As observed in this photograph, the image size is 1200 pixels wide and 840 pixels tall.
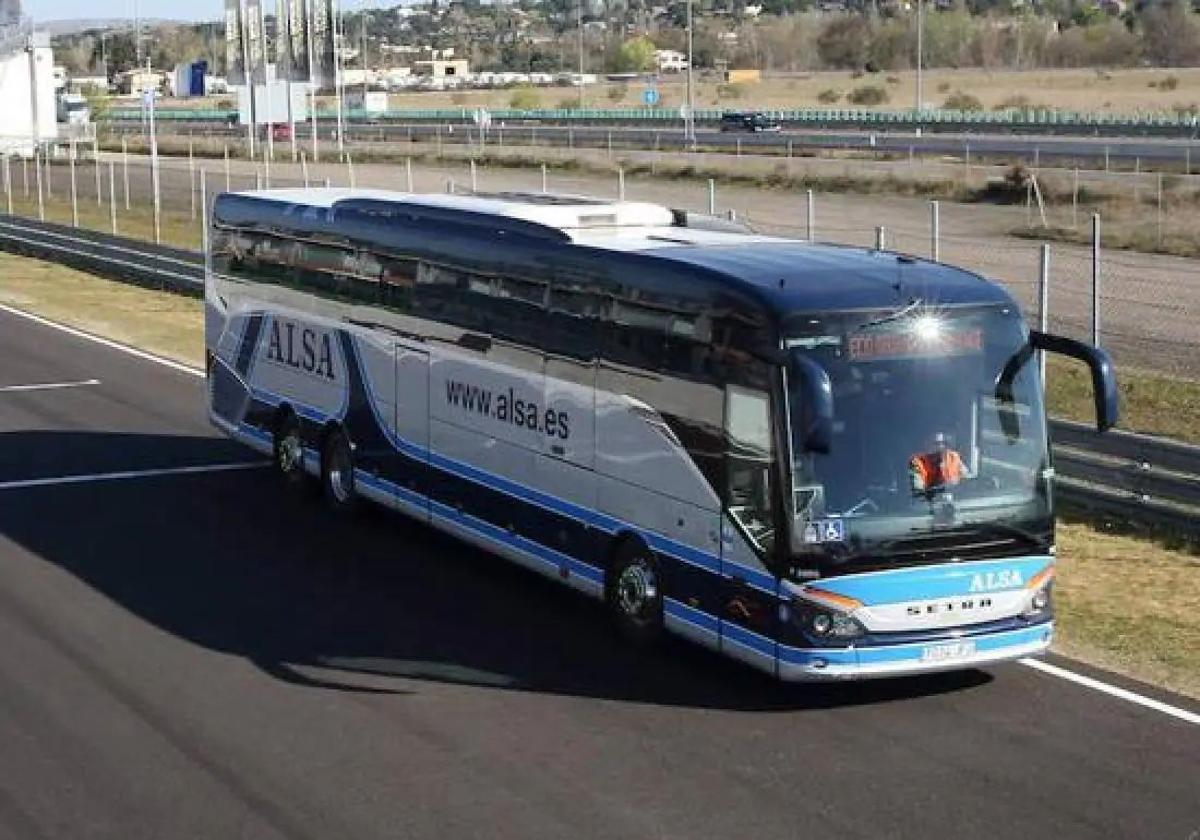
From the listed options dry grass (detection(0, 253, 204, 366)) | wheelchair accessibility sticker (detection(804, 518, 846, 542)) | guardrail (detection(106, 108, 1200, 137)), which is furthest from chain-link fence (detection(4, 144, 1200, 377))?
guardrail (detection(106, 108, 1200, 137))

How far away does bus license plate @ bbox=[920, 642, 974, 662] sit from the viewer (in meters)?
11.4

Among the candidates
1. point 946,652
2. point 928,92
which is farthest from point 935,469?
point 928,92

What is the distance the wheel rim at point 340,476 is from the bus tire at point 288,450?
0.79 m

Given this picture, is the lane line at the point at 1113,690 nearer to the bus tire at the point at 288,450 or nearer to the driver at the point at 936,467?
the driver at the point at 936,467

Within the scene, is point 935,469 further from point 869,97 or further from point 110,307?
point 869,97

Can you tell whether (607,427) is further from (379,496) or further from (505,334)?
(379,496)

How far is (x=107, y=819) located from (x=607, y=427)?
15.3ft

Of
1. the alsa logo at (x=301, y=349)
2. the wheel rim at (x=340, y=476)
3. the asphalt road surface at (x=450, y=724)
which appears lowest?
the asphalt road surface at (x=450, y=724)

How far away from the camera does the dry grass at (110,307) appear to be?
30750mm

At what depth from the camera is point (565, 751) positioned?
1078 centimetres

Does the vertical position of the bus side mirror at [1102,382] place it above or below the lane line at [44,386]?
above

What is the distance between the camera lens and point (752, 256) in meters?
12.7

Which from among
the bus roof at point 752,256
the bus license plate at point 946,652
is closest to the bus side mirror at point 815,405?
the bus roof at point 752,256

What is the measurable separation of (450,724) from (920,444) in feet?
10.3
